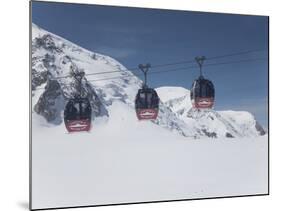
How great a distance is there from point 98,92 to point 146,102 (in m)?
0.47

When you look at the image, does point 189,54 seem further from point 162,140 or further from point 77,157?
point 77,157

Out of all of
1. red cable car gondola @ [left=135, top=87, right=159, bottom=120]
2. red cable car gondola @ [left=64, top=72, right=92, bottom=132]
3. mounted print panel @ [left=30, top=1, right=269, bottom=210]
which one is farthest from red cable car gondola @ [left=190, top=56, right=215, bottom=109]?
red cable car gondola @ [left=64, top=72, right=92, bottom=132]

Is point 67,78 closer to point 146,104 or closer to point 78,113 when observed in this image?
point 78,113

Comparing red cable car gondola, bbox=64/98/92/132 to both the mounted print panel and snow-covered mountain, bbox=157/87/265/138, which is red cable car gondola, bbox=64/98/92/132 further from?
snow-covered mountain, bbox=157/87/265/138

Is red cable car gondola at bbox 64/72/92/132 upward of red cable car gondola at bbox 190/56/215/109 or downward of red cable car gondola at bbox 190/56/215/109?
downward

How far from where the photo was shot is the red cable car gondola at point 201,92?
527cm

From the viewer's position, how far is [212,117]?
5.36 metres

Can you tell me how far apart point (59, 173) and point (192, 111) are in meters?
1.42

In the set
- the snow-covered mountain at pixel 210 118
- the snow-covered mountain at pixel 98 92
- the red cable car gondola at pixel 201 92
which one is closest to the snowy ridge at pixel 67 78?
the snow-covered mountain at pixel 98 92

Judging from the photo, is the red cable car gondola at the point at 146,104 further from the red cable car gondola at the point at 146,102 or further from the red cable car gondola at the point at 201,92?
the red cable car gondola at the point at 201,92

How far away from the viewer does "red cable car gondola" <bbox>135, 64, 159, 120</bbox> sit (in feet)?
16.7

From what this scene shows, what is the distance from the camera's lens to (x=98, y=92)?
4.95 m
